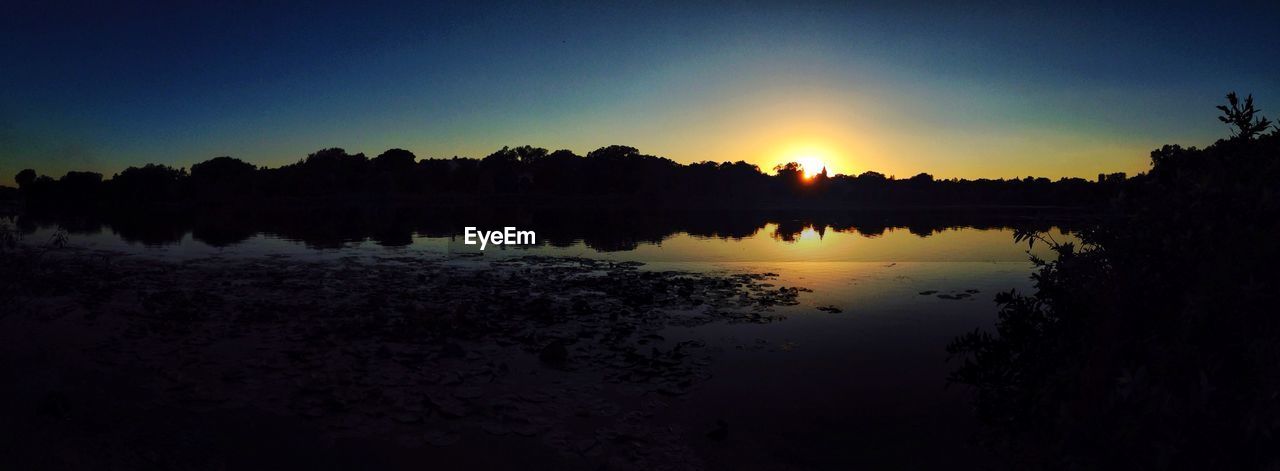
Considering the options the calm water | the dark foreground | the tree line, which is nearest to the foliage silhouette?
the calm water

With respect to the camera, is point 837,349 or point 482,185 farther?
point 482,185

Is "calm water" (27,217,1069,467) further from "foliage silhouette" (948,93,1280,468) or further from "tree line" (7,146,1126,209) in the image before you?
"tree line" (7,146,1126,209)

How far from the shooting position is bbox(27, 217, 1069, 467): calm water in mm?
9914

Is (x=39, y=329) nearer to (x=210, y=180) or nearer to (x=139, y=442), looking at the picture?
(x=139, y=442)

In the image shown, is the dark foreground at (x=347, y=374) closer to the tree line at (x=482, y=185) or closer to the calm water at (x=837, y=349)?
the calm water at (x=837, y=349)

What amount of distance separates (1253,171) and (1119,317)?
1922 mm

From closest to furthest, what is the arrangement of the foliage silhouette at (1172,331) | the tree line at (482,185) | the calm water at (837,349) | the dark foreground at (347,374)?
the foliage silhouette at (1172,331)
the dark foreground at (347,374)
the calm water at (837,349)
the tree line at (482,185)

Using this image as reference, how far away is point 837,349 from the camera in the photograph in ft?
49.8

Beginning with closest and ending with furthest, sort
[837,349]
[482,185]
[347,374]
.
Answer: [347,374]
[837,349]
[482,185]

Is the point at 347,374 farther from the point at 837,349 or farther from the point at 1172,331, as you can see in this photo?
the point at 1172,331

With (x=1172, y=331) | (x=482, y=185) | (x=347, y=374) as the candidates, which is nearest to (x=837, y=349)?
(x=1172, y=331)

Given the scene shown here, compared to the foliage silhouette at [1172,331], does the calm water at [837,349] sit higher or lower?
lower

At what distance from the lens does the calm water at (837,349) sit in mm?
9914

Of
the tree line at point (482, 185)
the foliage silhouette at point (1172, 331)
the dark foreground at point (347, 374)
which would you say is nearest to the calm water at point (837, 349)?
the dark foreground at point (347, 374)
